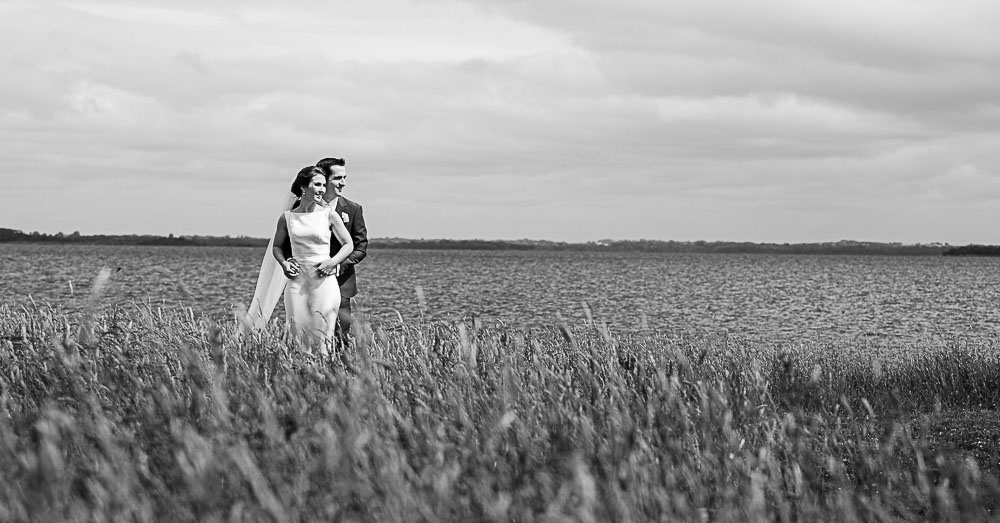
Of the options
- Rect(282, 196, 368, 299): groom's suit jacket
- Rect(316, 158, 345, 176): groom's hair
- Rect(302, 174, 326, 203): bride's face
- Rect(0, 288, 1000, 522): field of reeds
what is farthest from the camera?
Rect(282, 196, 368, 299): groom's suit jacket

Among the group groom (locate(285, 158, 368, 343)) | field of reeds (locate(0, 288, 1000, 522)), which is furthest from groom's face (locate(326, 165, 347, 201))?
field of reeds (locate(0, 288, 1000, 522))

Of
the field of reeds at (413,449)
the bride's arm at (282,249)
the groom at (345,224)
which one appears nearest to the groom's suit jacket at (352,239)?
the groom at (345,224)

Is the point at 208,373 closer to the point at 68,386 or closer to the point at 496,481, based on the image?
the point at 496,481

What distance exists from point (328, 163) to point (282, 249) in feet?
3.41

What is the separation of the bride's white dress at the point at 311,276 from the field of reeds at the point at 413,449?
6.59 feet

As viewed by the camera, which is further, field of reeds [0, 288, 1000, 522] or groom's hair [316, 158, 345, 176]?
groom's hair [316, 158, 345, 176]

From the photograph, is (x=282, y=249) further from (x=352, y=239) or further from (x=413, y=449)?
(x=413, y=449)

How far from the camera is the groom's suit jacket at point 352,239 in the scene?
35.5 ft

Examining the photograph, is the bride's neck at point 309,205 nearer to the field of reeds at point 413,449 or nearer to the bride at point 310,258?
the bride at point 310,258

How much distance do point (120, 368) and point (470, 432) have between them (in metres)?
3.34

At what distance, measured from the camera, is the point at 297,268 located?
1045 centimetres

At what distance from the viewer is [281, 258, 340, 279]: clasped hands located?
34.0 feet

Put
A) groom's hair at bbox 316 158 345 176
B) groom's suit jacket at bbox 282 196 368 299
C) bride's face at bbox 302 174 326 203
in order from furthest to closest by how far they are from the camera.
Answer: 1. groom's suit jacket at bbox 282 196 368 299
2. groom's hair at bbox 316 158 345 176
3. bride's face at bbox 302 174 326 203

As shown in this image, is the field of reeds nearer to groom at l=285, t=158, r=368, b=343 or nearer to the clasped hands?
the clasped hands
